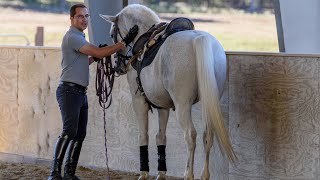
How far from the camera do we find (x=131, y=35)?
6.09 m

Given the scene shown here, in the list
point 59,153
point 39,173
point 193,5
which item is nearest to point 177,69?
point 59,153

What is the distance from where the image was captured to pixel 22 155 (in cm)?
804

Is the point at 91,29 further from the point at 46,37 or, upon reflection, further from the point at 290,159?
the point at 46,37

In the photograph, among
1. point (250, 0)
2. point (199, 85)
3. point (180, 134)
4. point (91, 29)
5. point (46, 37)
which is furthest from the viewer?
point (250, 0)

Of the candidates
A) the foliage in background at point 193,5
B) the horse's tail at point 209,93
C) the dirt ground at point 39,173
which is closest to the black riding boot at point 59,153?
the dirt ground at point 39,173

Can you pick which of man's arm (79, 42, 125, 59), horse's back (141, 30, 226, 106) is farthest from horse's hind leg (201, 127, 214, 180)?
man's arm (79, 42, 125, 59)

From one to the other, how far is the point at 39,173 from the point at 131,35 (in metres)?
2.07

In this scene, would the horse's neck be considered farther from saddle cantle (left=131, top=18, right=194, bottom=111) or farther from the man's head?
the man's head

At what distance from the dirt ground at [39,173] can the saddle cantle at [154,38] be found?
4.88ft

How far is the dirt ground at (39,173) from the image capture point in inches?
272

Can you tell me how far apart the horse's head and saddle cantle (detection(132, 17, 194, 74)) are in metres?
0.11

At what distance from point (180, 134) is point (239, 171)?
819 millimetres

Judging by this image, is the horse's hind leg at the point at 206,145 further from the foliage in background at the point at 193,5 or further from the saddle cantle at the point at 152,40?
the foliage in background at the point at 193,5

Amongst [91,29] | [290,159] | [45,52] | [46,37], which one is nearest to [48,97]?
[45,52]
